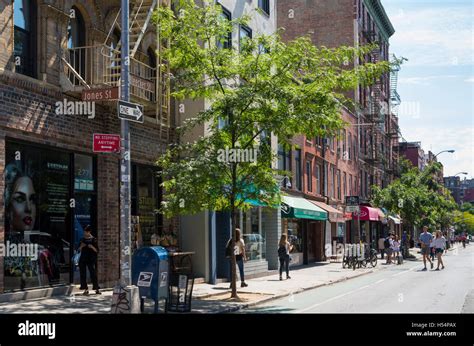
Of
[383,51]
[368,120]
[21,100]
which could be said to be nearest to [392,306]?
[21,100]

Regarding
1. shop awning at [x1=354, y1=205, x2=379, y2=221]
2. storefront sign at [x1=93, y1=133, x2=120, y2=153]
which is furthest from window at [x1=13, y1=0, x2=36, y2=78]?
shop awning at [x1=354, y1=205, x2=379, y2=221]

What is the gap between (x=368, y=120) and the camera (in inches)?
2012

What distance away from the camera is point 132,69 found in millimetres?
17422

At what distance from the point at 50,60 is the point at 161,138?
5275 mm

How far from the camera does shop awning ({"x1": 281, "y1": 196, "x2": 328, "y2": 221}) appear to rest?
27.1m

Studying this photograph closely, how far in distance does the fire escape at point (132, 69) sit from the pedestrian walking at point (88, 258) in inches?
143

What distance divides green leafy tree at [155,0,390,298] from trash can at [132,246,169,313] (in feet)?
11.5

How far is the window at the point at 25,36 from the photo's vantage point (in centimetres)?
1408

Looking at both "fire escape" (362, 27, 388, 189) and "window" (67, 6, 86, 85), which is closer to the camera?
"window" (67, 6, 86, 85)

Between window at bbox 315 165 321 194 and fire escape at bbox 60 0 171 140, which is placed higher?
fire escape at bbox 60 0 171 140

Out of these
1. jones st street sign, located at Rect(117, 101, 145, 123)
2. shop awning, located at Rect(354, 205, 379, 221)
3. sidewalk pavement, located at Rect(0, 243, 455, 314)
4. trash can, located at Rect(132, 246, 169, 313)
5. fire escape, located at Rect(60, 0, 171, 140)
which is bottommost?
sidewalk pavement, located at Rect(0, 243, 455, 314)

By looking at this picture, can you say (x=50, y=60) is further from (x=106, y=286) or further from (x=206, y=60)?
(x=106, y=286)

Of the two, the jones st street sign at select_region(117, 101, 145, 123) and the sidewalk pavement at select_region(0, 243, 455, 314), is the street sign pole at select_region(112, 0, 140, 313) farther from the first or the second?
the sidewalk pavement at select_region(0, 243, 455, 314)

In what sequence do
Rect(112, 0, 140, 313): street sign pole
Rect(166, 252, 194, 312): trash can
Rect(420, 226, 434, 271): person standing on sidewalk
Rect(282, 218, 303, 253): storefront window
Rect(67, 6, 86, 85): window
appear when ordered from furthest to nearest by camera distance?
Rect(282, 218, 303, 253): storefront window, Rect(420, 226, 434, 271): person standing on sidewalk, Rect(67, 6, 86, 85): window, Rect(166, 252, 194, 312): trash can, Rect(112, 0, 140, 313): street sign pole
